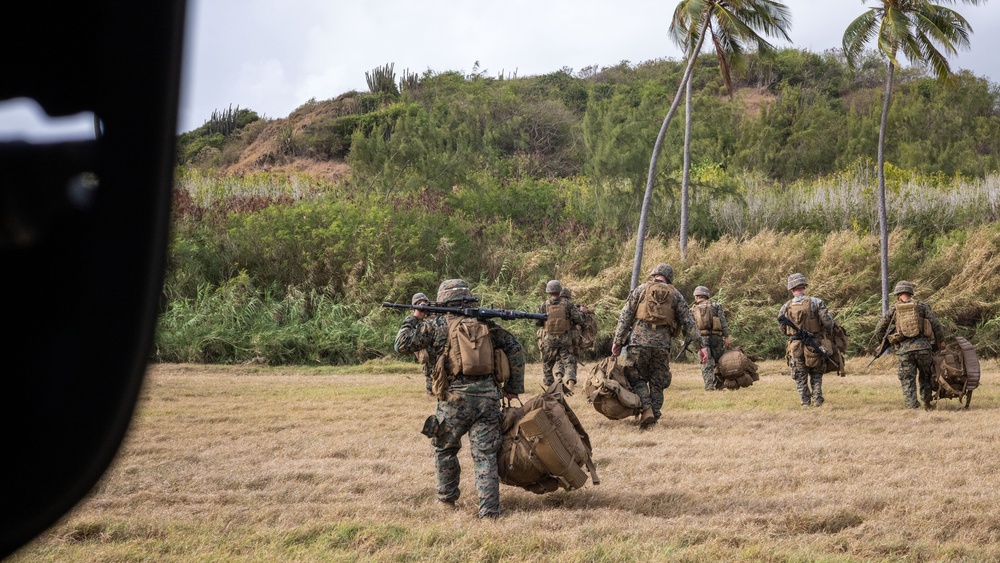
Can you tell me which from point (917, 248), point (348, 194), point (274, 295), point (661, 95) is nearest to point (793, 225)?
point (917, 248)

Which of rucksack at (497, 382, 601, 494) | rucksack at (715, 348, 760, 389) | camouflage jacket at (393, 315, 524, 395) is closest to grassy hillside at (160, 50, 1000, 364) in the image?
rucksack at (715, 348, 760, 389)

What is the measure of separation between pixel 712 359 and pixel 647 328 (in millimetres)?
4902

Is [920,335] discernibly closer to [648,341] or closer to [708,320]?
[708,320]

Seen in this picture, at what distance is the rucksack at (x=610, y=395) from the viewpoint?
968 centimetres

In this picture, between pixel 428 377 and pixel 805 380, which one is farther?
pixel 805 380

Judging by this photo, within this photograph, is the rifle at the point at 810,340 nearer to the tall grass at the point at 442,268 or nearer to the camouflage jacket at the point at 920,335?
the camouflage jacket at the point at 920,335

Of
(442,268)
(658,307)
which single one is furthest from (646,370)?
(442,268)

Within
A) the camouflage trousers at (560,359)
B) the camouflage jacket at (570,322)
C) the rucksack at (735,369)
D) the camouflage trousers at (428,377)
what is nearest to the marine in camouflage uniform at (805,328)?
the rucksack at (735,369)

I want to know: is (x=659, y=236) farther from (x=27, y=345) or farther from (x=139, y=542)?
(x=27, y=345)

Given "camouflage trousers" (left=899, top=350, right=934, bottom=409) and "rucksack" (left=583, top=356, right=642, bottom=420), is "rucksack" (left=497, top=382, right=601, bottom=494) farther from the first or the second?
"camouflage trousers" (left=899, top=350, right=934, bottom=409)

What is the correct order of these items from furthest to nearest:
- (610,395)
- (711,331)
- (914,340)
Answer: (711,331) → (914,340) → (610,395)

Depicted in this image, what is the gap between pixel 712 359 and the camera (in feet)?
49.0

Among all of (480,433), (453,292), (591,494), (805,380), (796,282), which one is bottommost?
(591,494)

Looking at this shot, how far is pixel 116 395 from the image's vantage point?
693 mm
